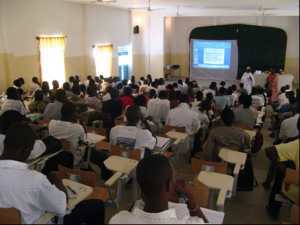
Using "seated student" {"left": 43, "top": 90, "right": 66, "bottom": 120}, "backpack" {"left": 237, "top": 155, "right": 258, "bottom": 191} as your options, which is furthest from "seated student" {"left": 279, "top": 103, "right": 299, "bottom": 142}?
"seated student" {"left": 43, "top": 90, "right": 66, "bottom": 120}

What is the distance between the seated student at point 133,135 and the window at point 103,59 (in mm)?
7315

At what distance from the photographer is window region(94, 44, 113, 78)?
11.0 metres

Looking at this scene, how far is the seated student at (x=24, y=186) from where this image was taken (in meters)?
2.16

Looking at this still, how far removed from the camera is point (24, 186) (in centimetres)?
215

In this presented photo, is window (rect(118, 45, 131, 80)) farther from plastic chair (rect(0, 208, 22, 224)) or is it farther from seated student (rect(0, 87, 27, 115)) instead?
plastic chair (rect(0, 208, 22, 224))

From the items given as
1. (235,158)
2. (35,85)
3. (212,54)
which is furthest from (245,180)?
(212,54)

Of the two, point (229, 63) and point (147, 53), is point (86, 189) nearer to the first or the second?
point (147, 53)

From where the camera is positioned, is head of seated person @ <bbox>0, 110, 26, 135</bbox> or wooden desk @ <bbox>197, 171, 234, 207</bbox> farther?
head of seated person @ <bbox>0, 110, 26, 135</bbox>

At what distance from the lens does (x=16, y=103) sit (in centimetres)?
567

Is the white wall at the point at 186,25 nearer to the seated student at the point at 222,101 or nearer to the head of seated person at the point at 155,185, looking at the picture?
the seated student at the point at 222,101

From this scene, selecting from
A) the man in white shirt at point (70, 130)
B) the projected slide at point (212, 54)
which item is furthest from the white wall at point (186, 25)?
the man in white shirt at point (70, 130)

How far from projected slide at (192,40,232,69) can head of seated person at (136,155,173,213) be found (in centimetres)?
1389

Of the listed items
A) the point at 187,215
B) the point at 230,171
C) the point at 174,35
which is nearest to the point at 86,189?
the point at 187,215

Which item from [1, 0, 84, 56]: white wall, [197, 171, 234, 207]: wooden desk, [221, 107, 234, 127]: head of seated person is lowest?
[197, 171, 234, 207]: wooden desk
